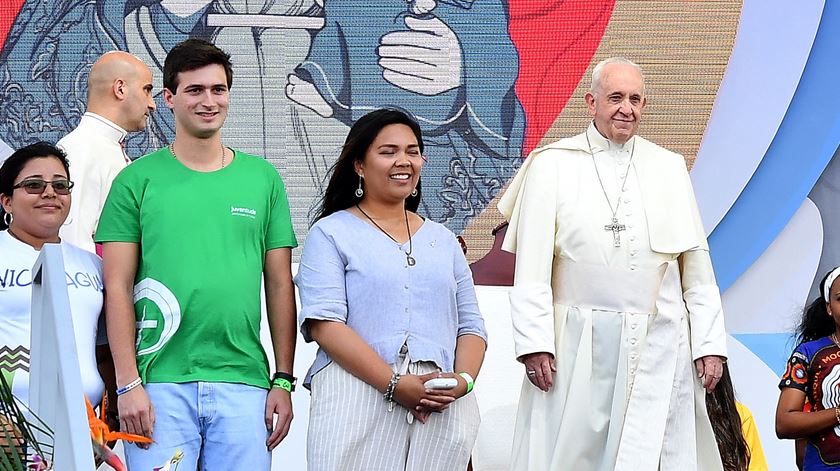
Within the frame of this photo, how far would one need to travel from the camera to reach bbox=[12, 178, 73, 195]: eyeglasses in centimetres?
350

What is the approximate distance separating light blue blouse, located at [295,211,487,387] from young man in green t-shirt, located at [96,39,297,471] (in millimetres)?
142

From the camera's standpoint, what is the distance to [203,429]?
10.8ft

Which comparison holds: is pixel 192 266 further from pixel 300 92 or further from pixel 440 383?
pixel 300 92

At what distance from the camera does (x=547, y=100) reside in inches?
222

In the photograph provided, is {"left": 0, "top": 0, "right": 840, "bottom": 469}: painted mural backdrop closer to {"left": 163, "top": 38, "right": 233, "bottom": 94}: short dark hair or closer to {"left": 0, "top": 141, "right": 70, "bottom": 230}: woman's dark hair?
{"left": 0, "top": 141, "right": 70, "bottom": 230}: woman's dark hair

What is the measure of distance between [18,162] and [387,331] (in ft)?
3.48

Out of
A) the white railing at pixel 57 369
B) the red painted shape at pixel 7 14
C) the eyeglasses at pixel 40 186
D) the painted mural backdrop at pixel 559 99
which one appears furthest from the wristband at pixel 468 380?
the red painted shape at pixel 7 14

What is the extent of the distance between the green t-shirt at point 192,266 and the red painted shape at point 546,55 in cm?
243

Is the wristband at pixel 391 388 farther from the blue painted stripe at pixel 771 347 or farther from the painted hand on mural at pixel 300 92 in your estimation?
the blue painted stripe at pixel 771 347

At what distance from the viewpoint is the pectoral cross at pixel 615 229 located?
154 inches

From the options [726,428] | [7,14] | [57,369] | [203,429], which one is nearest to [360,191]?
[203,429]

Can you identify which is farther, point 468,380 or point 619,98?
point 619,98

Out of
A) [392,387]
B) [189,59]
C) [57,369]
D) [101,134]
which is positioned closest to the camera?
[57,369]

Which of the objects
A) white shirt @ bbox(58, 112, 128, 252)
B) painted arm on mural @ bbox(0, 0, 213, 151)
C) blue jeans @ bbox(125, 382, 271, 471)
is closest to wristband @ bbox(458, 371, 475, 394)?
blue jeans @ bbox(125, 382, 271, 471)
